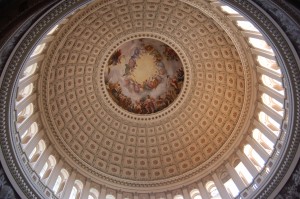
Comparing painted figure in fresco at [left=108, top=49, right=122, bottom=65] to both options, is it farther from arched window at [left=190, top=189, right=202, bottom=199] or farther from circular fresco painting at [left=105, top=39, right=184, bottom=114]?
arched window at [left=190, top=189, right=202, bottom=199]

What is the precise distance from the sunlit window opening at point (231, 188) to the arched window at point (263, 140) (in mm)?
3201

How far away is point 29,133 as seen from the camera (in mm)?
20781

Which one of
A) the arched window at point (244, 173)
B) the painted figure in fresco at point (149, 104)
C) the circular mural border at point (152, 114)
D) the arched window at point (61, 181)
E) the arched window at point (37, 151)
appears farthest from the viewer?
the painted figure in fresco at point (149, 104)

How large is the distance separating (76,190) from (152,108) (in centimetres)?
962

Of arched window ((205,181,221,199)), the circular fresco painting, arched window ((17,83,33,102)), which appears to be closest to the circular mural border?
the circular fresco painting

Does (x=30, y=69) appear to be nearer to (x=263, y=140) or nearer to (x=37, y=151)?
(x=37, y=151)

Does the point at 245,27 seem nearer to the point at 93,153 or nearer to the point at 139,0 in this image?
the point at 139,0

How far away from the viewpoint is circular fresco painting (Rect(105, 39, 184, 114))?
28.5m

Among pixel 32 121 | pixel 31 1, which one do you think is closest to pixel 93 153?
pixel 32 121

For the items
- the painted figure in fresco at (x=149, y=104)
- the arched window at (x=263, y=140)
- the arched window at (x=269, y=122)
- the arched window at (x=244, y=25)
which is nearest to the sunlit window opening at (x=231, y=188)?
the arched window at (x=263, y=140)

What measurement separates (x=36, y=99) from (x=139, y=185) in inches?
378

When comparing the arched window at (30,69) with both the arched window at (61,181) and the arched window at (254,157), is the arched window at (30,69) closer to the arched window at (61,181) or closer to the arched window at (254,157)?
the arched window at (61,181)

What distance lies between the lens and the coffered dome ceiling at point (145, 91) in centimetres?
2420

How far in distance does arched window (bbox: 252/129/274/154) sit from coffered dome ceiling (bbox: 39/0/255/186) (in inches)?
49.1
